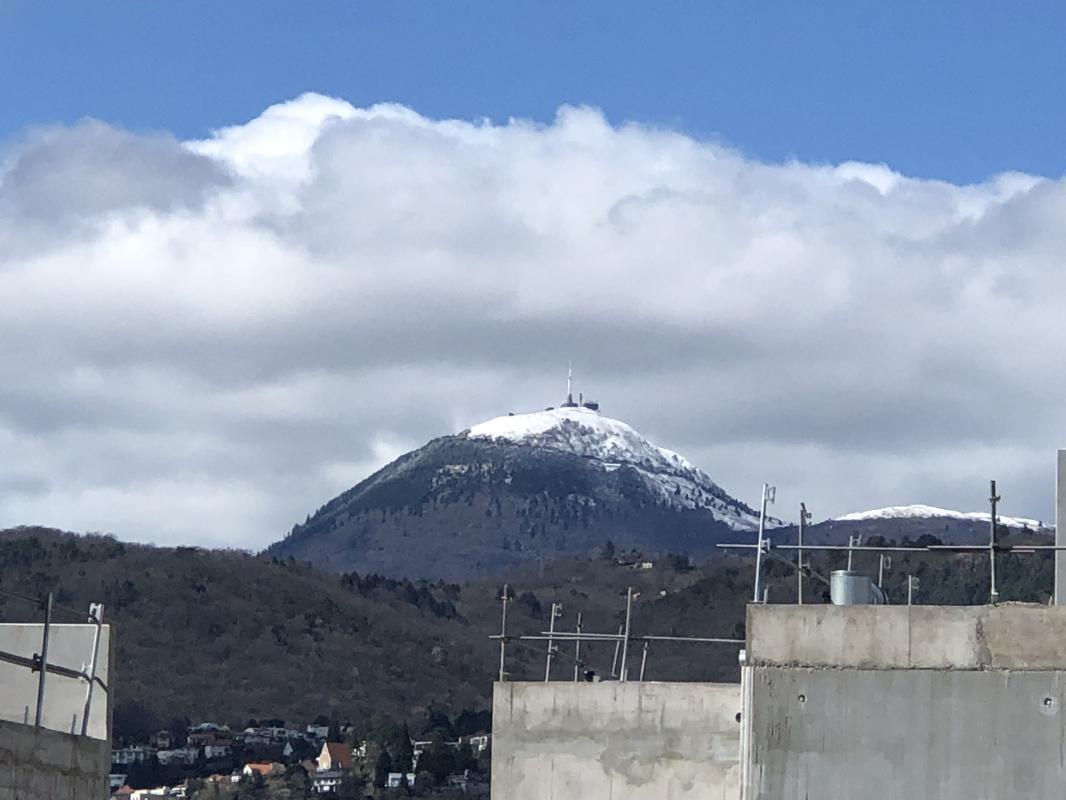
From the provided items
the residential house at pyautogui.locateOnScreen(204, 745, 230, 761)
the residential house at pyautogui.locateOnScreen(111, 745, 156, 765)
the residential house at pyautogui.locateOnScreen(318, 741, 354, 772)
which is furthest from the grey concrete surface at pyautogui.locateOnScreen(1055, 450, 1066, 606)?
the residential house at pyautogui.locateOnScreen(204, 745, 230, 761)

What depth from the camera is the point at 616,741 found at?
30266 mm

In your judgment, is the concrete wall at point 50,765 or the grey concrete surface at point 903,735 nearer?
the concrete wall at point 50,765

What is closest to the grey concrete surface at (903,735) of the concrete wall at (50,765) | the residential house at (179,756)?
the concrete wall at (50,765)

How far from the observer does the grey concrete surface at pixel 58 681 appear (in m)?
23.4

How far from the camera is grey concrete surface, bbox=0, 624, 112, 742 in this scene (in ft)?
76.6

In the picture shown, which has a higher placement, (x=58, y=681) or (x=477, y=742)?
(x=477, y=742)

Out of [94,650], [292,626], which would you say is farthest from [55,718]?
[292,626]

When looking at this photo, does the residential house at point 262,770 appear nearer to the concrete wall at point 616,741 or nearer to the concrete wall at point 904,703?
the concrete wall at point 616,741

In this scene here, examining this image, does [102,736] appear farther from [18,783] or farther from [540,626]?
[540,626]

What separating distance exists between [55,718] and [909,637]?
8.19m

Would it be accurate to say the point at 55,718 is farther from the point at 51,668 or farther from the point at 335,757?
the point at 335,757

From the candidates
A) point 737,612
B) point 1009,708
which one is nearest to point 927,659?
point 1009,708

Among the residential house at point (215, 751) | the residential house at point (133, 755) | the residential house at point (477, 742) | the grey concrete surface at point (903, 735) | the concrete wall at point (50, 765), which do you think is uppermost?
the residential house at point (477, 742)

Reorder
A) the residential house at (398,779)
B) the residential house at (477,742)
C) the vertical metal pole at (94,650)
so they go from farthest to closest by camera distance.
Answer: the residential house at (477,742) < the residential house at (398,779) < the vertical metal pole at (94,650)
